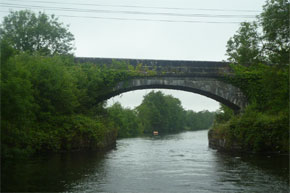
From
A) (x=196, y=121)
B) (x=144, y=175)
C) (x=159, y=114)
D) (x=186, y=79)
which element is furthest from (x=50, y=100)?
(x=196, y=121)

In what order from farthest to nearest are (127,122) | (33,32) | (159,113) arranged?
(159,113)
(127,122)
(33,32)

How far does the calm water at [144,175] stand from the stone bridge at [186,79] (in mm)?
7042

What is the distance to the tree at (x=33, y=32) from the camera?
92.9 feet

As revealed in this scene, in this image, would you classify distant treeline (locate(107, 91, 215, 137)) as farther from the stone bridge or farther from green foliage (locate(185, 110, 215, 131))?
the stone bridge

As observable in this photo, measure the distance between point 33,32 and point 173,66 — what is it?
1277 cm

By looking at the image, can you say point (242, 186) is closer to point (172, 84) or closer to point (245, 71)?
point (172, 84)

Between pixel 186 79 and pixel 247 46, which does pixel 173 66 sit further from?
pixel 247 46

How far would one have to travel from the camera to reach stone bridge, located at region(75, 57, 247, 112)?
22062 mm

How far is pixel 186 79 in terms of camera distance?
73.0ft

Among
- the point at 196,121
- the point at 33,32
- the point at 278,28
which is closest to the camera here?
the point at 278,28

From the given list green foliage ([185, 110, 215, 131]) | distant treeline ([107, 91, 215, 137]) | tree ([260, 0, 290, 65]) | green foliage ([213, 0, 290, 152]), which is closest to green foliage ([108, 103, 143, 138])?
distant treeline ([107, 91, 215, 137])

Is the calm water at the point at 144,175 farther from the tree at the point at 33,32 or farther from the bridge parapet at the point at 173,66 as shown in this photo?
the tree at the point at 33,32

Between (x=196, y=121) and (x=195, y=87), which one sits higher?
(x=195, y=87)

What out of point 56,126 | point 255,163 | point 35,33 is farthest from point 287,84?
point 35,33
